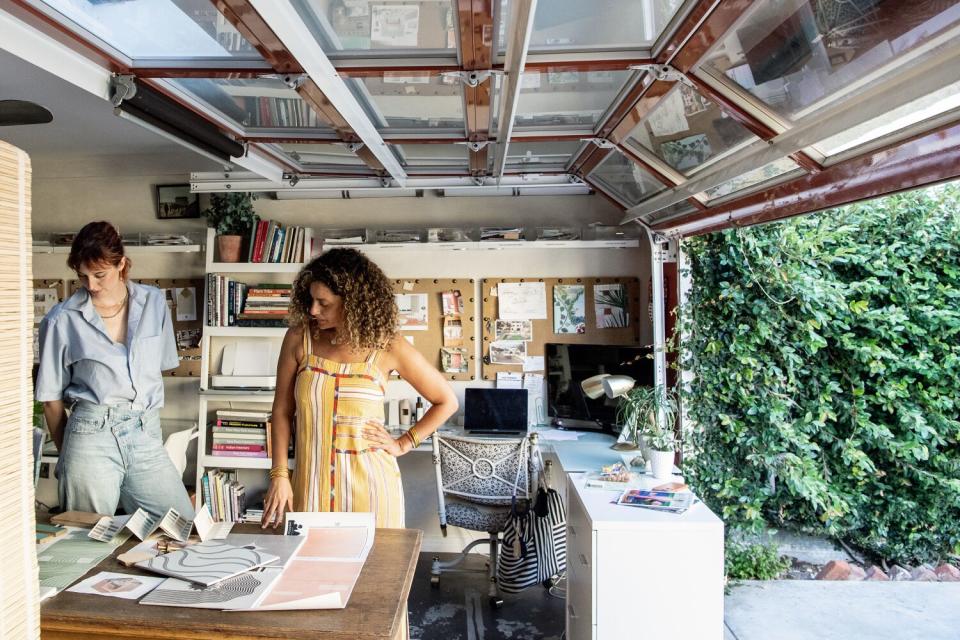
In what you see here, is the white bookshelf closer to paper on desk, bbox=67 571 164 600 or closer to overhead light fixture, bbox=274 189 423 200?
overhead light fixture, bbox=274 189 423 200

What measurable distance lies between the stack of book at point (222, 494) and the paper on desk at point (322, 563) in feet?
8.28

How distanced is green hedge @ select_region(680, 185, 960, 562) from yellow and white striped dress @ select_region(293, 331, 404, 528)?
2005 mm

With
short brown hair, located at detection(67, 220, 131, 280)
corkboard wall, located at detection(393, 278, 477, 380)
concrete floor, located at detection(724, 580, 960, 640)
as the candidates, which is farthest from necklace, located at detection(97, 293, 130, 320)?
concrete floor, located at detection(724, 580, 960, 640)

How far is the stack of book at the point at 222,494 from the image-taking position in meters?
3.84

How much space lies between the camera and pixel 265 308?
3.88m

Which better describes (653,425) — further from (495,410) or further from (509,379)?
(509,379)

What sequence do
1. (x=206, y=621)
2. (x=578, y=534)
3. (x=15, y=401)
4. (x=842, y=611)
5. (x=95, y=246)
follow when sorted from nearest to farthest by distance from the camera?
1. (x=15, y=401)
2. (x=206, y=621)
3. (x=95, y=246)
4. (x=578, y=534)
5. (x=842, y=611)

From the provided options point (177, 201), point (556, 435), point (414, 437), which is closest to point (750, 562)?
point (556, 435)

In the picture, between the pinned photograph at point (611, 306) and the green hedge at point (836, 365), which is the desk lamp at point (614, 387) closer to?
the green hedge at point (836, 365)

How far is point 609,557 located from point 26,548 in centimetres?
191

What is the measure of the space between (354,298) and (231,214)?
2.17 m

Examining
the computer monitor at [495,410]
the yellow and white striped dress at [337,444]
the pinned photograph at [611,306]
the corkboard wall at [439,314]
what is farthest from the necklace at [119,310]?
the pinned photograph at [611,306]

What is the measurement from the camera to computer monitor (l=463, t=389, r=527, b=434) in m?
3.79

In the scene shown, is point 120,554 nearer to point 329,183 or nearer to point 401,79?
point 401,79
